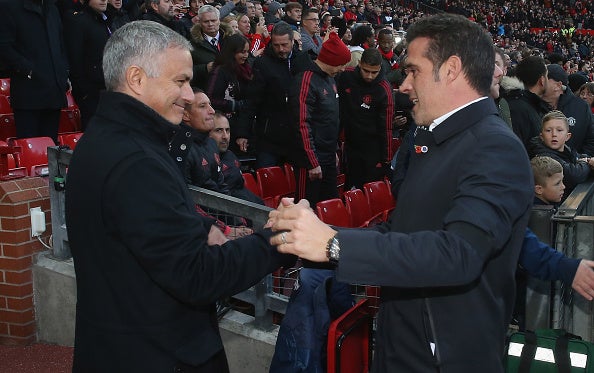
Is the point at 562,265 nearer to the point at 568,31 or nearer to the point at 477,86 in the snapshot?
the point at 477,86

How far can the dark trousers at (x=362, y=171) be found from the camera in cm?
675

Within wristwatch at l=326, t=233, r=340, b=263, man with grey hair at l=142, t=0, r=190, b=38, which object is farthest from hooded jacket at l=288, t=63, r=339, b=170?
wristwatch at l=326, t=233, r=340, b=263

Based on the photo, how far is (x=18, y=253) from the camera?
4.26 metres

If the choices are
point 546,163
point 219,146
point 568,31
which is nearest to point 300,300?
point 546,163

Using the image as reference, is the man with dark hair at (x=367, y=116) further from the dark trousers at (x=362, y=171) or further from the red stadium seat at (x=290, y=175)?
the red stadium seat at (x=290, y=175)

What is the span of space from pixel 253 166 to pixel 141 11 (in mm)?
2335

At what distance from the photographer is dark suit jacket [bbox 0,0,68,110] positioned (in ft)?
18.0

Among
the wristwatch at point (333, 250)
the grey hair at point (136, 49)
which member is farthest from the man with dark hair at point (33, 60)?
the wristwatch at point (333, 250)

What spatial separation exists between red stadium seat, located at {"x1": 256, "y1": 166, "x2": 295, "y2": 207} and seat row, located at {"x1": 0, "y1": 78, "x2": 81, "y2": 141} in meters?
2.29

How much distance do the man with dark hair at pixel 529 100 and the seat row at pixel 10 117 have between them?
436 cm

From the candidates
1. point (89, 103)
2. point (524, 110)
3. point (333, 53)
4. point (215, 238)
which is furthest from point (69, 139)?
point (215, 238)

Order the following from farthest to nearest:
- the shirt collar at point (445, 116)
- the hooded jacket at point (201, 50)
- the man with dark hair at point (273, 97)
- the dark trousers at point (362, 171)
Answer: the hooded jacket at point (201, 50) → the dark trousers at point (362, 171) → the man with dark hair at point (273, 97) → the shirt collar at point (445, 116)

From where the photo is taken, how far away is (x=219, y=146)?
16.2 feet

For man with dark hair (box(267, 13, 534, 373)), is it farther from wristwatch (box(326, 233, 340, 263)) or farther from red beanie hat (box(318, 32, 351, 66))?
red beanie hat (box(318, 32, 351, 66))
